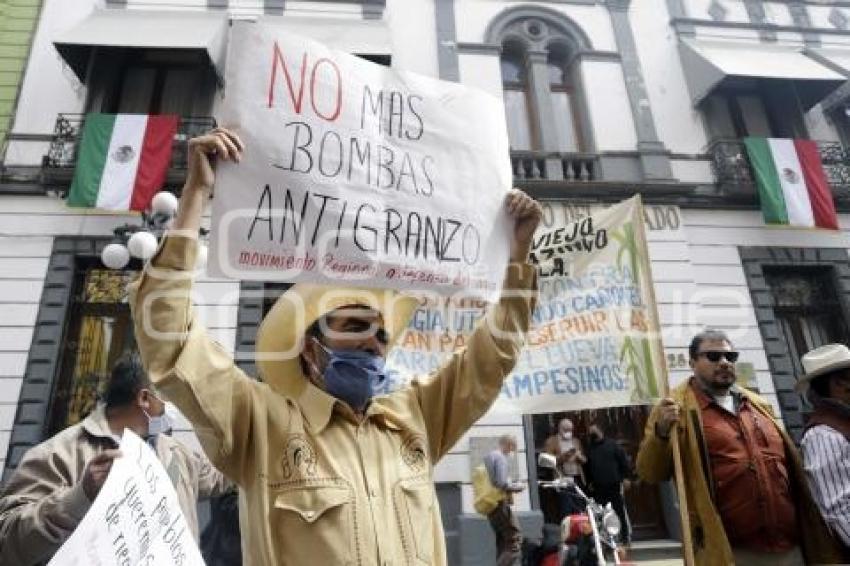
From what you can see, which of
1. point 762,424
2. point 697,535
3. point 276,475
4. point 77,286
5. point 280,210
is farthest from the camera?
point 77,286

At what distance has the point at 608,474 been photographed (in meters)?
7.48

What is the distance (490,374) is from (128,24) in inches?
432

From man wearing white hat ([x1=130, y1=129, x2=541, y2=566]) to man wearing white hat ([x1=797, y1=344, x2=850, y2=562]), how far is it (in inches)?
75.0

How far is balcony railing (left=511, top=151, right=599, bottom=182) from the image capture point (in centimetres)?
1073

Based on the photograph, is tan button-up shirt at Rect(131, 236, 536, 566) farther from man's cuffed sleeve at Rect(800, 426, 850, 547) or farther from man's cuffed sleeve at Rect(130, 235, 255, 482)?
man's cuffed sleeve at Rect(800, 426, 850, 547)

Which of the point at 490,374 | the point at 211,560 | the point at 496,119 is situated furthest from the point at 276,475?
the point at 211,560

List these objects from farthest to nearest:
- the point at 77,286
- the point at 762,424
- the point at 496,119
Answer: the point at 77,286
the point at 762,424
the point at 496,119

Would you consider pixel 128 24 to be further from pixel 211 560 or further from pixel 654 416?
pixel 654 416

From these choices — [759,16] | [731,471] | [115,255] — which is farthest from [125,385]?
[759,16]

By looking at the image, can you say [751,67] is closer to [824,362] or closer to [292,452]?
[824,362]

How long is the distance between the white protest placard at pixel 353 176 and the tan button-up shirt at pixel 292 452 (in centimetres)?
34

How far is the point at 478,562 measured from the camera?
25.7 ft

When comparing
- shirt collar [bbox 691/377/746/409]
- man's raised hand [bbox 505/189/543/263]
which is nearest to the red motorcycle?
shirt collar [bbox 691/377/746/409]

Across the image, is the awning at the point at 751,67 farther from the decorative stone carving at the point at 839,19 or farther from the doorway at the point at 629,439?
the doorway at the point at 629,439
